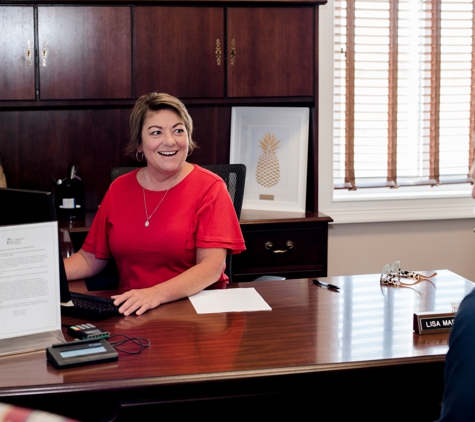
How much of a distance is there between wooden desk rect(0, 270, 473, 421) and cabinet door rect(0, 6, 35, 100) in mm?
1698

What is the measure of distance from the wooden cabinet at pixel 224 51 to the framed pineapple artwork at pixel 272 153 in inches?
7.1

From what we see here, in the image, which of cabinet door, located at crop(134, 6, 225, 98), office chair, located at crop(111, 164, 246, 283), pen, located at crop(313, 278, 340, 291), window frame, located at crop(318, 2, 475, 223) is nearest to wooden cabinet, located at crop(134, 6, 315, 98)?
cabinet door, located at crop(134, 6, 225, 98)

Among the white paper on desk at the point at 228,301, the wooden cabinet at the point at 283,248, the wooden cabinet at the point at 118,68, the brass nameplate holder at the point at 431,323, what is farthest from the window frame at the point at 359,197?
the brass nameplate holder at the point at 431,323

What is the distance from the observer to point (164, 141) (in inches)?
98.1

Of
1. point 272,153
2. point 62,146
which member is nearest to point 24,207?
point 62,146

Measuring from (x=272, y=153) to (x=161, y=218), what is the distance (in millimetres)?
1313

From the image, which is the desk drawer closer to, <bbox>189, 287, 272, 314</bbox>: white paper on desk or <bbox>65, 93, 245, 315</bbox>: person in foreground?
<bbox>65, 93, 245, 315</bbox>: person in foreground

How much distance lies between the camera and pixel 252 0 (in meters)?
3.32

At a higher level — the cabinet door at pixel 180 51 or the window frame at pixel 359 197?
the cabinet door at pixel 180 51

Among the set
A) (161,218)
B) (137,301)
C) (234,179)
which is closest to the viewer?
(137,301)

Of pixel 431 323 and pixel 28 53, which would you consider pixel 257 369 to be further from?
pixel 28 53

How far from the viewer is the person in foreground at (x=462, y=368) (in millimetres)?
1039

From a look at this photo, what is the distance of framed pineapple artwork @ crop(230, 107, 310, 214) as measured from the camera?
140 inches

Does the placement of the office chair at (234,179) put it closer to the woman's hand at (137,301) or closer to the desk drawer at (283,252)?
the desk drawer at (283,252)
